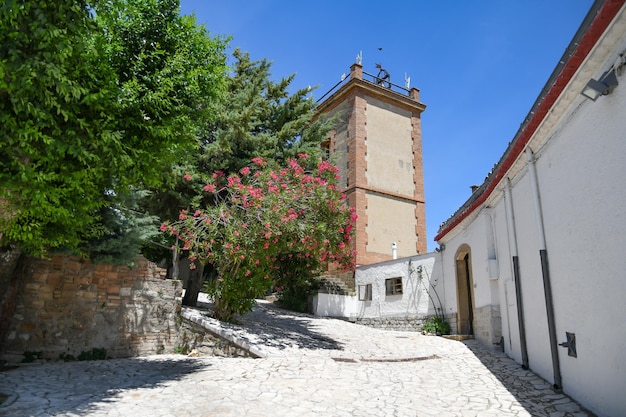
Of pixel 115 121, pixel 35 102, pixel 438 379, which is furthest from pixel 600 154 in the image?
pixel 35 102

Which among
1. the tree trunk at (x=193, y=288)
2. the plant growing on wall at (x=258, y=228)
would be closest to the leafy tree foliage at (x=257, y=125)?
the plant growing on wall at (x=258, y=228)

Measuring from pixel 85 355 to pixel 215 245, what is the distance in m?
3.65

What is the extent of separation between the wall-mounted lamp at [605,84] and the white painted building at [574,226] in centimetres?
2

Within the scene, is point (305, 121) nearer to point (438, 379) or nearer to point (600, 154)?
point (438, 379)

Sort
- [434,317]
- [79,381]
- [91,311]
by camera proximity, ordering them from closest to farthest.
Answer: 1. [79,381]
2. [91,311]
3. [434,317]

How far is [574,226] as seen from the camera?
5.25m

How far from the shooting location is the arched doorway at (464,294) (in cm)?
1254

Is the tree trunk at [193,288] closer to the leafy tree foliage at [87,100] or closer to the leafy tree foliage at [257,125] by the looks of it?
the leafy tree foliage at [257,125]

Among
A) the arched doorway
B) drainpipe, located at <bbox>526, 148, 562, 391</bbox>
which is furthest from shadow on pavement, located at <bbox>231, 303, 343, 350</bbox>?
drainpipe, located at <bbox>526, 148, 562, 391</bbox>

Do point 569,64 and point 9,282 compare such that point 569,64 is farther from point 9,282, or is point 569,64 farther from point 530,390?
point 9,282

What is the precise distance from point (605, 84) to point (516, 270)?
4.22 meters

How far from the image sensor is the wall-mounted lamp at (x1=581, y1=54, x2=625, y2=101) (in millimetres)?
4137

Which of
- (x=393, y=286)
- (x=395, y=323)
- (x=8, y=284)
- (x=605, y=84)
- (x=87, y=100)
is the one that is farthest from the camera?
(x=393, y=286)

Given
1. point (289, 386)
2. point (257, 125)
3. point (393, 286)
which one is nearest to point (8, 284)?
point (289, 386)
